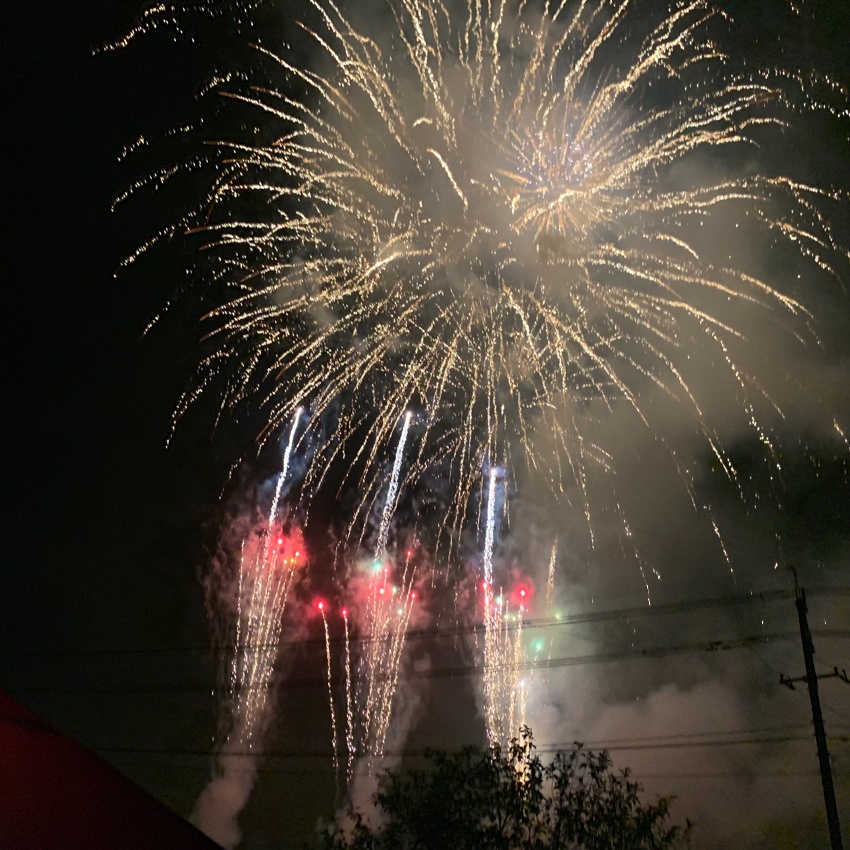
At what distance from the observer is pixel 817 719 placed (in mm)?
12969

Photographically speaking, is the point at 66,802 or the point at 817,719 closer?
the point at 66,802

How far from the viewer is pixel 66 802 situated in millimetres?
6199

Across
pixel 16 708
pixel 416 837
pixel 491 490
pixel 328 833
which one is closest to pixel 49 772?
pixel 16 708

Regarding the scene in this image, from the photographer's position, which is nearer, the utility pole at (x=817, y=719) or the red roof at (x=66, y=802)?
the red roof at (x=66, y=802)

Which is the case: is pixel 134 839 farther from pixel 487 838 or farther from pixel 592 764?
pixel 592 764

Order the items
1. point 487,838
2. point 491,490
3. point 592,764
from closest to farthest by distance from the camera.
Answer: point 487,838
point 592,764
point 491,490

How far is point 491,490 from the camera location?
15.9m

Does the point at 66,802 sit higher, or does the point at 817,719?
the point at 817,719

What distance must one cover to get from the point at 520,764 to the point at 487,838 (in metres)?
1.31

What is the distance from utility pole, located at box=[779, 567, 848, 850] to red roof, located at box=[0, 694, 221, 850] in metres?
9.71

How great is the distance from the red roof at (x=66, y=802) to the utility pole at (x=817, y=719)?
971 centimetres

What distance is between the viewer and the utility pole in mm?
11805

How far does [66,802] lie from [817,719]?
38.2ft

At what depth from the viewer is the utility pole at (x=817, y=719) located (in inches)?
465
